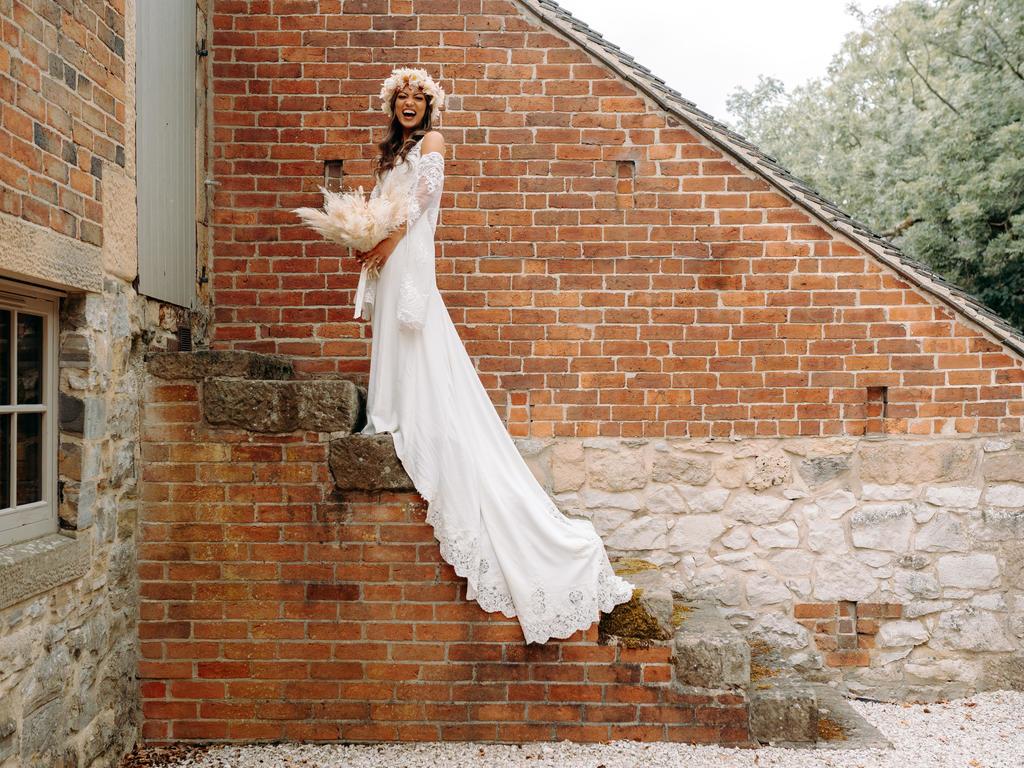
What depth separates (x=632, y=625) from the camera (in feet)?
12.2

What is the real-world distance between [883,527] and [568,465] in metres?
1.83

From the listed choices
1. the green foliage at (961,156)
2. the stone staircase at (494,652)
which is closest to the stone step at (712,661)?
the stone staircase at (494,652)

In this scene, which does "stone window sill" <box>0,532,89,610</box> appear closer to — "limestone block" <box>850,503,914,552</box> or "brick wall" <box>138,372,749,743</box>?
"brick wall" <box>138,372,749,743</box>

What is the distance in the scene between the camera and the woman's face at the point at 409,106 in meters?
3.77

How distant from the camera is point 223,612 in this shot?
145 inches

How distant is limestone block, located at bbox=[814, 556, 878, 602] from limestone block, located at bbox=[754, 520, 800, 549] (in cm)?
19

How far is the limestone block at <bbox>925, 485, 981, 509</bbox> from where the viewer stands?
462cm

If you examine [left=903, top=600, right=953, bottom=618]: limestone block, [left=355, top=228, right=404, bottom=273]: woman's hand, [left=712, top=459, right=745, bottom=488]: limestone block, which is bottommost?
[left=903, top=600, right=953, bottom=618]: limestone block

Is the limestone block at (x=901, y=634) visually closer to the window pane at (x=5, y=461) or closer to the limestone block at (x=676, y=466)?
the limestone block at (x=676, y=466)

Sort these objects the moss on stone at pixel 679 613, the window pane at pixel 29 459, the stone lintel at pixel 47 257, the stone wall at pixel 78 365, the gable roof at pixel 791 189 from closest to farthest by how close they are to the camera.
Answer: the stone lintel at pixel 47 257 → the stone wall at pixel 78 365 → the window pane at pixel 29 459 → the moss on stone at pixel 679 613 → the gable roof at pixel 791 189

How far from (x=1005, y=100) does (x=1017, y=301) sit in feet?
6.11

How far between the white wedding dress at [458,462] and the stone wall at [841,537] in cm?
93

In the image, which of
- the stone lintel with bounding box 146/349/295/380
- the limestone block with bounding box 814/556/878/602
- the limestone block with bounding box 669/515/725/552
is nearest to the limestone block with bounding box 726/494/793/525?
the limestone block with bounding box 669/515/725/552

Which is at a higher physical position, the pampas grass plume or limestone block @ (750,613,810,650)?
the pampas grass plume
